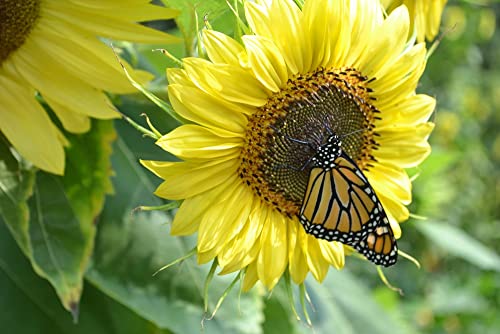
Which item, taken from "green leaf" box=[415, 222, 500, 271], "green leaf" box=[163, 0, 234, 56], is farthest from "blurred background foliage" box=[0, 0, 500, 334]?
"green leaf" box=[415, 222, 500, 271]

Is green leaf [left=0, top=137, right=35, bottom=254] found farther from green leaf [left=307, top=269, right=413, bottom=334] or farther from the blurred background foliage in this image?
green leaf [left=307, top=269, right=413, bottom=334]

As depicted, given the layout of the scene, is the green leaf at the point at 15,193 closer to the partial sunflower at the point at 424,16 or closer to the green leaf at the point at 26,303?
Result: the green leaf at the point at 26,303

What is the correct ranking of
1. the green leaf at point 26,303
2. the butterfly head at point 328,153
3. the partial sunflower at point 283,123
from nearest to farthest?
the partial sunflower at point 283,123, the butterfly head at point 328,153, the green leaf at point 26,303

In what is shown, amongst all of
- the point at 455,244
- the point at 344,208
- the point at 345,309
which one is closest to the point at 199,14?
the point at 344,208

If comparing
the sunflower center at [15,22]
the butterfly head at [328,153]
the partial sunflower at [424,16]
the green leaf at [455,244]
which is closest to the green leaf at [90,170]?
the sunflower center at [15,22]

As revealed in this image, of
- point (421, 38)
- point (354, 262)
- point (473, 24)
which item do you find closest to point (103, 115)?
point (421, 38)

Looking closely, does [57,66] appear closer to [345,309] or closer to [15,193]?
[15,193]
